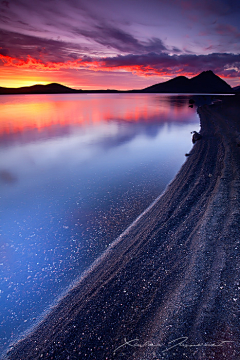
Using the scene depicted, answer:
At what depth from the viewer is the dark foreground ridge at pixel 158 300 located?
135 inches

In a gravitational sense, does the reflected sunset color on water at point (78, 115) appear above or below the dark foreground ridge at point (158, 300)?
above

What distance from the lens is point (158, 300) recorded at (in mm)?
4258

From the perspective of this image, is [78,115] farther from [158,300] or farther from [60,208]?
[158,300]

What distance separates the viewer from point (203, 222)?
645 centimetres

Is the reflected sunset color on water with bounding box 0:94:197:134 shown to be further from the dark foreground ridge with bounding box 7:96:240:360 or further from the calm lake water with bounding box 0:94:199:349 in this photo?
the dark foreground ridge with bounding box 7:96:240:360

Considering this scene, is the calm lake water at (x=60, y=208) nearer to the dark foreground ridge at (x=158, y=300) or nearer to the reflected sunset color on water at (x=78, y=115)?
the dark foreground ridge at (x=158, y=300)

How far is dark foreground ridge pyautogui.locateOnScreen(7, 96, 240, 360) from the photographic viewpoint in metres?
3.44

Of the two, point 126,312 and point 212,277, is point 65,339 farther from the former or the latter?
point 212,277

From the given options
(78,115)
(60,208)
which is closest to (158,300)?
(60,208)

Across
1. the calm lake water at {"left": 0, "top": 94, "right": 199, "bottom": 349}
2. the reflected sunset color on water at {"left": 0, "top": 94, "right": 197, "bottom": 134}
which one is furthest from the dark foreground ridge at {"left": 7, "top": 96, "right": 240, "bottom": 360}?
the reflected sunset color on water at {"left": 0, "top": 94, "right": 197, "bottom": 134}

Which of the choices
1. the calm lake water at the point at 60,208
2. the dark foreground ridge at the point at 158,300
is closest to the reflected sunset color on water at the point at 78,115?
the calm lake water at the point at 60,208

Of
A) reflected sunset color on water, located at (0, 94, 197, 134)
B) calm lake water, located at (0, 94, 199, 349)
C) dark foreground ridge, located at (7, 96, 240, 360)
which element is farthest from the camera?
reflected sunset color on water, located at (0, 94, 197, 134)

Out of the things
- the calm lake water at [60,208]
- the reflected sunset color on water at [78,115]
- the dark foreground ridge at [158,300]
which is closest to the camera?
the dark foreground ridge at [158,300]

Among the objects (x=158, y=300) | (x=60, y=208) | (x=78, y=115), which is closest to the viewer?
(x=158, y=300)
